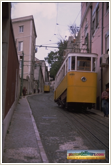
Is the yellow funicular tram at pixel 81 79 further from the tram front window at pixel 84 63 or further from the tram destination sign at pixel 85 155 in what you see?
the tram destination sign at pixel 85 155

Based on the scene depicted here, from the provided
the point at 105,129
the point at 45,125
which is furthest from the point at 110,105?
the point at 45,125

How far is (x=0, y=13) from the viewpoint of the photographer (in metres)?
4.30

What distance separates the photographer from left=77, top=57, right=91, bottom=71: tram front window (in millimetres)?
12547

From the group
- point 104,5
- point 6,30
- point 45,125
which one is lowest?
point 45,125

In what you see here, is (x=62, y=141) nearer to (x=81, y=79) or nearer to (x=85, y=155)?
(x=85, y=155)

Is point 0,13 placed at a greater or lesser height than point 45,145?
greater

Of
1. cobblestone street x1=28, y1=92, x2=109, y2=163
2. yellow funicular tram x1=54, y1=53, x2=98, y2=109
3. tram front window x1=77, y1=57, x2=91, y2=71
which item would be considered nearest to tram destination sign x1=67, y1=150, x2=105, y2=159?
cobblestone street x1=28, y1=92, x2=109, y2=163

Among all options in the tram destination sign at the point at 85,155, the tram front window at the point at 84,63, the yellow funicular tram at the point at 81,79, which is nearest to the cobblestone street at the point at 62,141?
the tram destination sign at the point at 85,155

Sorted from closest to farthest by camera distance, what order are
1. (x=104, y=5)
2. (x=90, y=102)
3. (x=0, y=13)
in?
(x=0, y=13)
(x=90, y=102)
(x=104, y=5)

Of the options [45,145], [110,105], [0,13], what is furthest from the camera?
[110,105]

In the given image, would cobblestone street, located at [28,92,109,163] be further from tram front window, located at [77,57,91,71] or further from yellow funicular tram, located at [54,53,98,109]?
tram front window, located at [77,57,91,71]

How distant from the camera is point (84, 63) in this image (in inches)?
500

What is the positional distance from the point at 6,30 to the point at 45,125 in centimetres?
483

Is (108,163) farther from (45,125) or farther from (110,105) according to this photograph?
(110,105)
